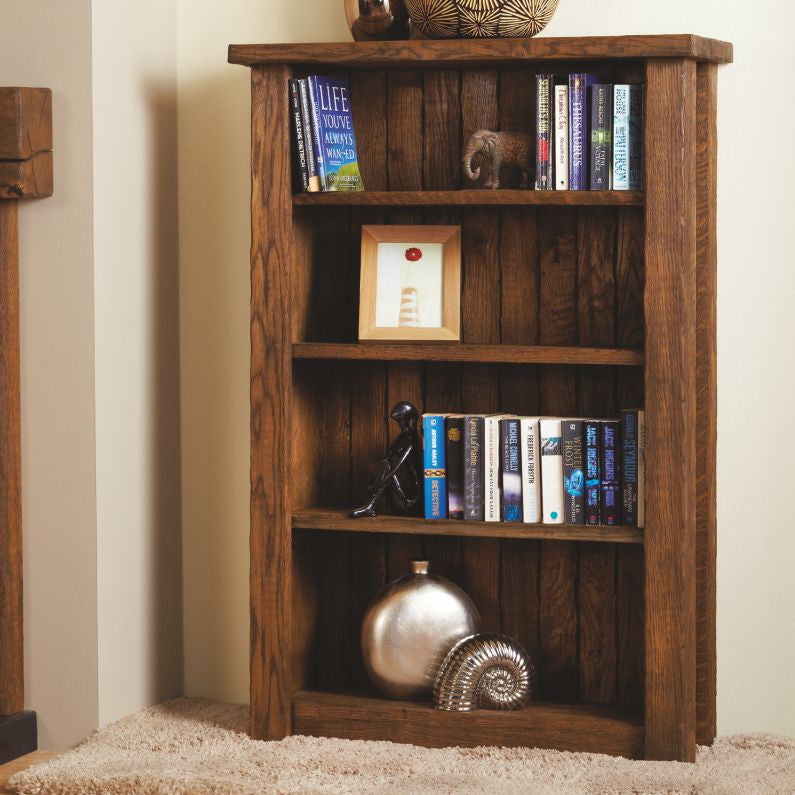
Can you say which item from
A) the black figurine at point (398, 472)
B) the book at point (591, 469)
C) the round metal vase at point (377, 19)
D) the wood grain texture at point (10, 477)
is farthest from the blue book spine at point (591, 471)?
the wood grain texture at point (10, 477)

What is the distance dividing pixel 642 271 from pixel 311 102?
767mm

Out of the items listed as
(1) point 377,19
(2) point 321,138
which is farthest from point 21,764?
(1) point 377,19

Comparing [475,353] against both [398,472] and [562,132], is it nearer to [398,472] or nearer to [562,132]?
[398,472]

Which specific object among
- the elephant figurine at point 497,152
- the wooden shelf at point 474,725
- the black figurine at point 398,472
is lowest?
the wooden shelf at point 474,725

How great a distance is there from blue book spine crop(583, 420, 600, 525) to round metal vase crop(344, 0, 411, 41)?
0.89 metres

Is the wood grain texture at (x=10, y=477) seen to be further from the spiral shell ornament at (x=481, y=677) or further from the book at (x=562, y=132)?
the book at (x=562, y=132)

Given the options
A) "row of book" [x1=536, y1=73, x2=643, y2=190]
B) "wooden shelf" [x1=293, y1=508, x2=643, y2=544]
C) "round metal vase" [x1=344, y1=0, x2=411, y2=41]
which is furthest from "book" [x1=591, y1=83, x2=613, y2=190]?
"wooden shelf" [x1=293, y1=508, x2=643, y2=544]

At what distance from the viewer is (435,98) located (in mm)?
2400

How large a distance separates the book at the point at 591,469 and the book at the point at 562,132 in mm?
476

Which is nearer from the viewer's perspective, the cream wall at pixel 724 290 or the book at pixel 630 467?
the book at pixel 630 467

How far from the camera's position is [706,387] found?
7.36ft

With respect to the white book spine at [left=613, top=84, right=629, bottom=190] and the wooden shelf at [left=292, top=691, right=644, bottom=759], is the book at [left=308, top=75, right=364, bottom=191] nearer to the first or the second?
the white book spine at [left=613, top=84, right=629, bottom=190]

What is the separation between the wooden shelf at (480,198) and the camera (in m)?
2.14

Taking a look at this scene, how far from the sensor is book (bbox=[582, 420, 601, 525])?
7.25 ft
